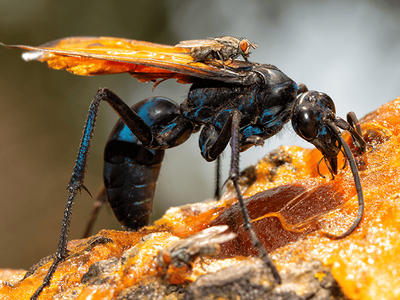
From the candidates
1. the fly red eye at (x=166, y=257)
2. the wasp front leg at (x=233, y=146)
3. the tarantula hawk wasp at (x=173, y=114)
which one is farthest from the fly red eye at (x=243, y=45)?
the fly red eye at (x=166, y=257)

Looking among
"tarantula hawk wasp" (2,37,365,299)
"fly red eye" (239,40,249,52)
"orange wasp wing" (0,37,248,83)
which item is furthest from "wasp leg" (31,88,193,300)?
"fly red eye" (239,40,249,52)

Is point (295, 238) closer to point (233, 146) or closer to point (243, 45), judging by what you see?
point (233, 146)

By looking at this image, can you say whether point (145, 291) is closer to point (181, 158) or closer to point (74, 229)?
point (74, 229)

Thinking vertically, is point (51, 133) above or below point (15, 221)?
above

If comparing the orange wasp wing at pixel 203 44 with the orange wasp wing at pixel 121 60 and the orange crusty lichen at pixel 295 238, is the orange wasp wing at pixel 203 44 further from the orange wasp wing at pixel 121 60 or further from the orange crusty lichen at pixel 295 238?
the orange crusty lichen at pixel 295 238

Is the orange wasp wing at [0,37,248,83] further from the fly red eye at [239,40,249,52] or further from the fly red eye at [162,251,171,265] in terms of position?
the fly red eye at [162,251,171,265]

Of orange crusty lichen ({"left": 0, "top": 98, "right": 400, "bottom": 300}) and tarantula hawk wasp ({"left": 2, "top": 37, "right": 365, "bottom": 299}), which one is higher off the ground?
tarantula hawk wasp ({"left": 2, "top": 37, "right": 365, "bottom": 299})

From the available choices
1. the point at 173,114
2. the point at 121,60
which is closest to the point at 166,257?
the point at 121,60

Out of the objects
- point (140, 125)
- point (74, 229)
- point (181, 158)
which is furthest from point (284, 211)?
point (181, 158)
